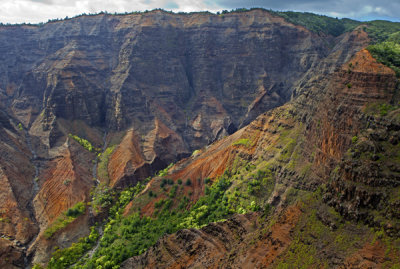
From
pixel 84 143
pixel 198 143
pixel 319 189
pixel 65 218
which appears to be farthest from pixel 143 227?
pixel 198 143

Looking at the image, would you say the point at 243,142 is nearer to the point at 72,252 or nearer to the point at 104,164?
the point at 72,252

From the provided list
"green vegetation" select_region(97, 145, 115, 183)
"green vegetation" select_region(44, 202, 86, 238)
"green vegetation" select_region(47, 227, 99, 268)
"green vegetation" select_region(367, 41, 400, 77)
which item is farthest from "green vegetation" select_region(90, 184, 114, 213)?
"green vegetation" select_region(367, 41, 400, 77)

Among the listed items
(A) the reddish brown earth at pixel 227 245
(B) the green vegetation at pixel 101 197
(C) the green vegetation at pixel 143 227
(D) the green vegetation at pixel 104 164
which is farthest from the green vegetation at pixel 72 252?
(D) the green vegetation at pixel 104 164

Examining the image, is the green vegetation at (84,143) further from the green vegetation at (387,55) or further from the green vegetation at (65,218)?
the green vegetation at (387,55)

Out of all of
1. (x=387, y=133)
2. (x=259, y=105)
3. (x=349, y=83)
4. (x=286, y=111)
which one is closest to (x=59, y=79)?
(x=259, y=105)

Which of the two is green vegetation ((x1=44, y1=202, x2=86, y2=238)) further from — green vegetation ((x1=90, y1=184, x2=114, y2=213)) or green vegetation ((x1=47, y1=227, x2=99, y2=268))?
green vegetation ((x1=47, y1=227, x2=99, y2=268))
